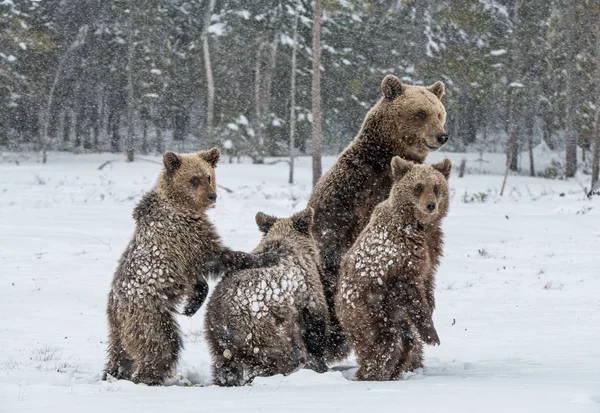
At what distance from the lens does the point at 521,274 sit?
12.7 m

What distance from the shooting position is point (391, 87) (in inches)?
248

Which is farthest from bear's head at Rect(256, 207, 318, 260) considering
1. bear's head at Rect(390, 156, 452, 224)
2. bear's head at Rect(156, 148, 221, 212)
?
bear's head at Rect(390, 156, 452, 224)

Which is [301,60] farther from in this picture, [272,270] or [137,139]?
[272,270]

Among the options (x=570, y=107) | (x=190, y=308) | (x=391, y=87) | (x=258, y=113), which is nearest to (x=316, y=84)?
(x=258, y=113)

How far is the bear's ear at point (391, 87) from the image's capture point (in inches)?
245

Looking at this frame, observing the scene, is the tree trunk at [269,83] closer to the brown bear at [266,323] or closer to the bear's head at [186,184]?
the bear's head at [186,184]

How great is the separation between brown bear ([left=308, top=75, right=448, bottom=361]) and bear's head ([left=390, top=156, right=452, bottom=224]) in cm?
37

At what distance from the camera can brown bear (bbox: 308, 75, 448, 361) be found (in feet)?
20.3

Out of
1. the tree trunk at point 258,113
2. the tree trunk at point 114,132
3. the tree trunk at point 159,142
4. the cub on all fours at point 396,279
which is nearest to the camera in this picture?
the cub on all fours at point 396,279

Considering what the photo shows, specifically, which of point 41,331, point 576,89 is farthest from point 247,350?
point 576,89

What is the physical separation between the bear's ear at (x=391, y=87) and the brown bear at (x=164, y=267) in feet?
5.39

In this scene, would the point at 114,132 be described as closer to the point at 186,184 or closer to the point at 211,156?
the point at 211,156

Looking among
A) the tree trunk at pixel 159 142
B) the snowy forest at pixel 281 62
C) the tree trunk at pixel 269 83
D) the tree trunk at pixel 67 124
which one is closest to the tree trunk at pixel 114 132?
the snowy forest at pixel 281 62

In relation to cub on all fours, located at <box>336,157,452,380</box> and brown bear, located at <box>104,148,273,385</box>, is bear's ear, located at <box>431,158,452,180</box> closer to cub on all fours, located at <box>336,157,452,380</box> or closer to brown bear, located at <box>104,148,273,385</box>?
cub on all fours, located at <box>336,157,452,380</box>
